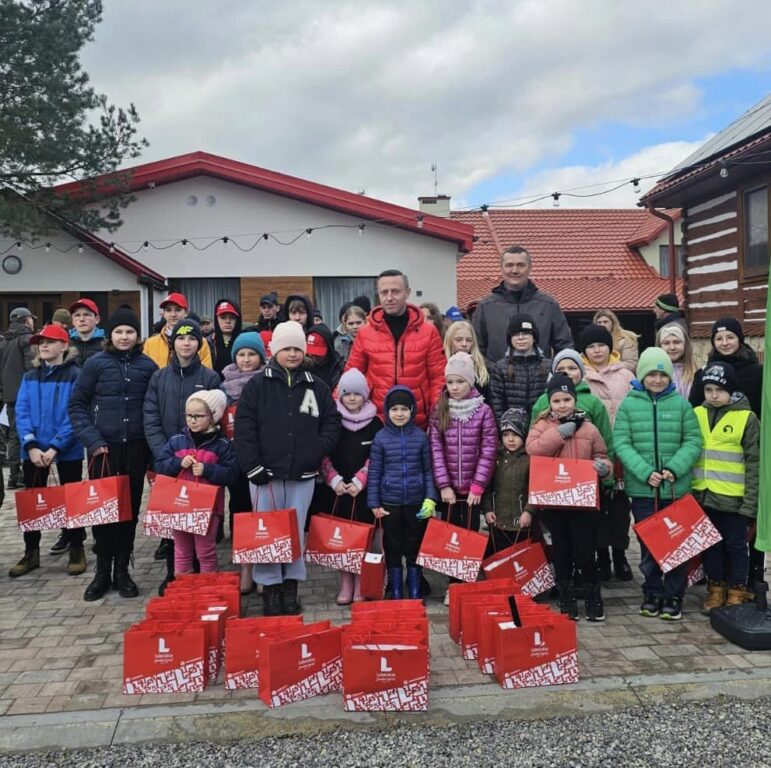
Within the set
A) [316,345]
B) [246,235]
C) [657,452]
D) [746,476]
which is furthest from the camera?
[246,235]

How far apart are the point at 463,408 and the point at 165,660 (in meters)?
2.55

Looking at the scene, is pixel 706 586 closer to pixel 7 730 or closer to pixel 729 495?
pixel 729 495

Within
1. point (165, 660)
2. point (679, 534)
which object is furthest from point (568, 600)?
point (165, 660)

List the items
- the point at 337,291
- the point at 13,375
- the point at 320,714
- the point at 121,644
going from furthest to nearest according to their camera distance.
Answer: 1. the point at 337,291
2. the point at 13,375
3. the point at 121,644
4. the point at 320,714

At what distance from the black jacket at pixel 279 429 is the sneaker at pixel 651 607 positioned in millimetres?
2432

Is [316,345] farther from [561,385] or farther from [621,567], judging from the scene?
[621,567]

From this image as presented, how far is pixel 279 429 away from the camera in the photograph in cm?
479

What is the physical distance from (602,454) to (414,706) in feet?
7.13

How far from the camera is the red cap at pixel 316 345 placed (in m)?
5.73

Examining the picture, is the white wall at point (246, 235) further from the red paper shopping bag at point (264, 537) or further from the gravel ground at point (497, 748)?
the gravel ground at point (497, 748)

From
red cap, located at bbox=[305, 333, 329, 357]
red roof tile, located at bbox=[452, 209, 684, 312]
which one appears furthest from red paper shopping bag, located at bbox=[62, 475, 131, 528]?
red roof tile, located at bbox=[452, 209, 684, 312]

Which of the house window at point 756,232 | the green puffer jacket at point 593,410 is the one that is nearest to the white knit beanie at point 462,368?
the green puffer jacket at point 593,410

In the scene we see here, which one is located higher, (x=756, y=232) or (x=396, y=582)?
(x=756, y=232)

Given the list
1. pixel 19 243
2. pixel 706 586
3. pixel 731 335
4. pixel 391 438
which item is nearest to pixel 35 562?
pixel 391 438
